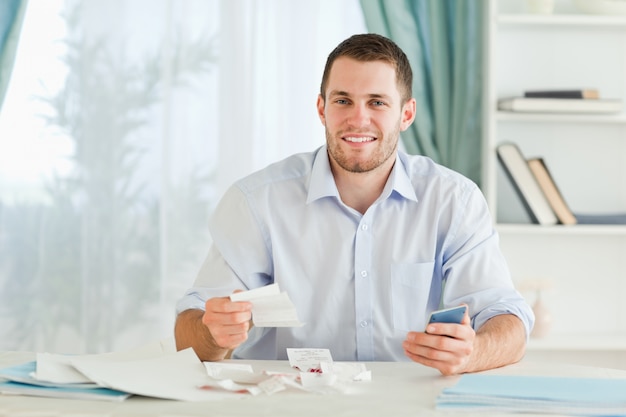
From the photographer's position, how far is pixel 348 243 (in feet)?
6.67

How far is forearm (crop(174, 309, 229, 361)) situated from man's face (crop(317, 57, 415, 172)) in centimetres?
51

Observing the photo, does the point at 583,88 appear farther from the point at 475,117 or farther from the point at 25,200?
the point at 25,200

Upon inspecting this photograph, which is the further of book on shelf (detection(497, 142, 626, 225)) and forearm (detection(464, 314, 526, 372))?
book on shelf (detection(497, 142, 626, 225))

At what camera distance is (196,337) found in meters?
1.78

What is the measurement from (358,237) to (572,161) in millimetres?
1469

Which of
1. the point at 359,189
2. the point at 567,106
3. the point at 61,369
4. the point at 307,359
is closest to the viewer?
the point at 61,369

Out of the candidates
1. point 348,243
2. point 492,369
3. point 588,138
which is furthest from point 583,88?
point 492,369

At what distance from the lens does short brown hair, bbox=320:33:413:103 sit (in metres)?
2.07

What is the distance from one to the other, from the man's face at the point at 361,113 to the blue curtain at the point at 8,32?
1.76m

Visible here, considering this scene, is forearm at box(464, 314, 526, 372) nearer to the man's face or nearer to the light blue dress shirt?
the light blue dress shirt

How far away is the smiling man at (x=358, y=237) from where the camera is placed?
2006 mm

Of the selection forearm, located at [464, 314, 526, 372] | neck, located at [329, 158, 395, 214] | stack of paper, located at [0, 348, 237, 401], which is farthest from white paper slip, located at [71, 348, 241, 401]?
neck, located at [329, 158, 395, 214]

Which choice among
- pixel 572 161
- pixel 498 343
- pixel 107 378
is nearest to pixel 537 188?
pixel 572 161

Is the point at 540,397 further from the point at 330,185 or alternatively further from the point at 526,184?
the point at 526,184
